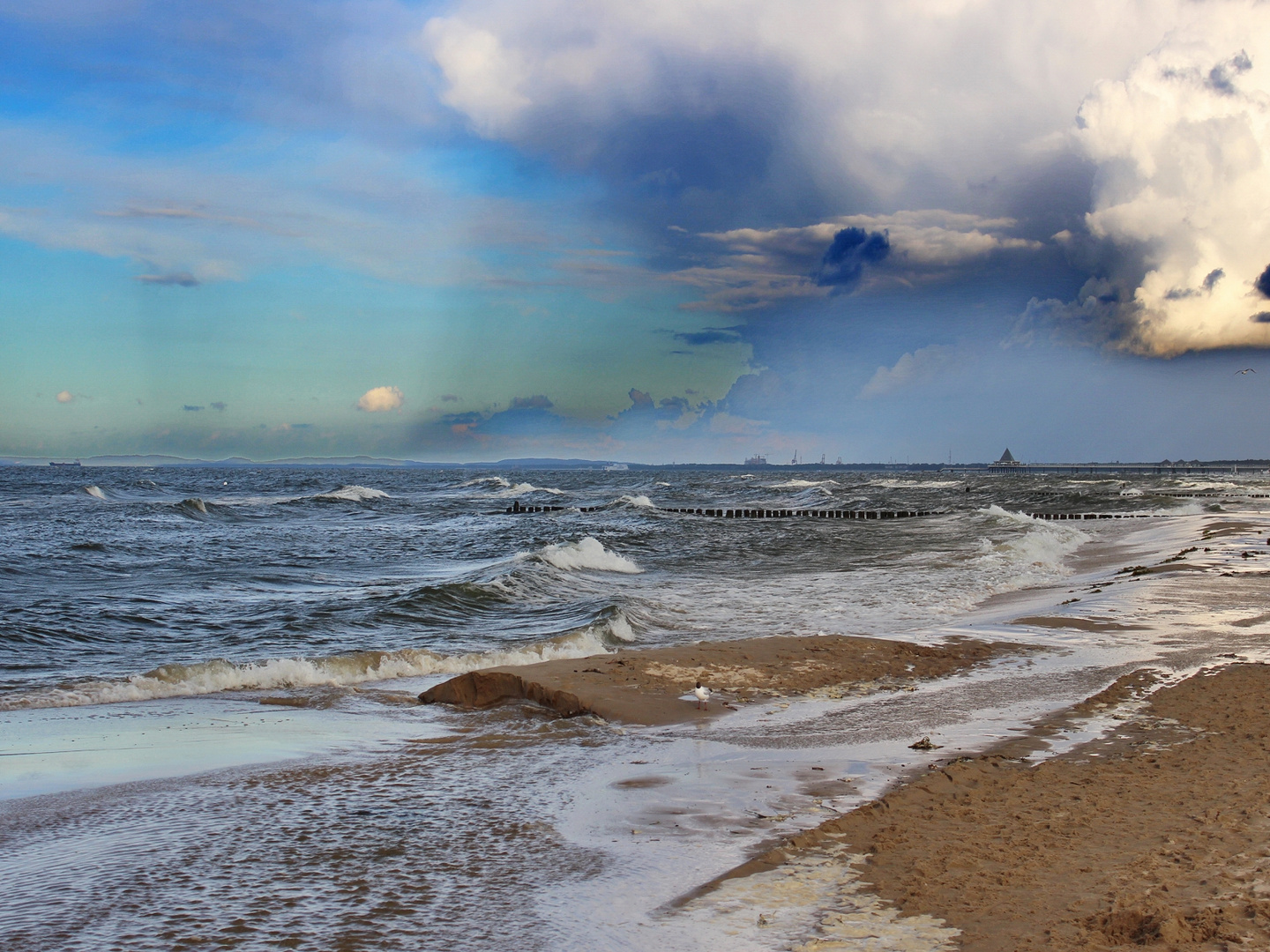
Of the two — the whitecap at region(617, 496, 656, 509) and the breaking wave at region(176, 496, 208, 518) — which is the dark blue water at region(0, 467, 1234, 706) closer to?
the breaking wave at region(176, 496, 208, 518)

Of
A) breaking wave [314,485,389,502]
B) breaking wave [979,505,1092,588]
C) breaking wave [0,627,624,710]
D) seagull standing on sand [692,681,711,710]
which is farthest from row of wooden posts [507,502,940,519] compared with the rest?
seagull standing on sand [692,681,711,710]

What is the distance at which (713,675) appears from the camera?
9680 mm

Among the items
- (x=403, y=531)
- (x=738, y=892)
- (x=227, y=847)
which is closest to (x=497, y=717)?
(x=227, y=847)

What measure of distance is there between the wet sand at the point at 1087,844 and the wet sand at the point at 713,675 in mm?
2957

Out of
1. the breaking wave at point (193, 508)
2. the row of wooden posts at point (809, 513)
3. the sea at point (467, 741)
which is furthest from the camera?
the row of wooden posts at point (809, 513)

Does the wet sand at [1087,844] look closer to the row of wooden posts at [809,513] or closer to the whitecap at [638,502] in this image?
the row of wooden posts at [809,513]

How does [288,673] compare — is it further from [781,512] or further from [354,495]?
[354,495]

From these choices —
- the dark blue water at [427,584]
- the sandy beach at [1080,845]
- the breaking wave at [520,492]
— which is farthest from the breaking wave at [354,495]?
the sandy beach at [1080,845]

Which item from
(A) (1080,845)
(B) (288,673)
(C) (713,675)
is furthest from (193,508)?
(A) (1080,845)

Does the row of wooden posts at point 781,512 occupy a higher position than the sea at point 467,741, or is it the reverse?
the sea at point 467,741

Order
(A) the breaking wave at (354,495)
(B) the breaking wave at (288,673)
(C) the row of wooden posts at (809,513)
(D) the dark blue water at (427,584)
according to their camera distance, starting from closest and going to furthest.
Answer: (B) the breaking wave at (288,673), (D) the dark blue water at (427,584), (C) the row of wooden posts at (809,513), (A) the breaking wave at (354,495)

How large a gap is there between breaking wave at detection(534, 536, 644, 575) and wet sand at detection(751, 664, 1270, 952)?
17.1 m

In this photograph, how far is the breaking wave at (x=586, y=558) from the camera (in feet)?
75.9

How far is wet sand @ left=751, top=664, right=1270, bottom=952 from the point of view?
3711 millimetres
